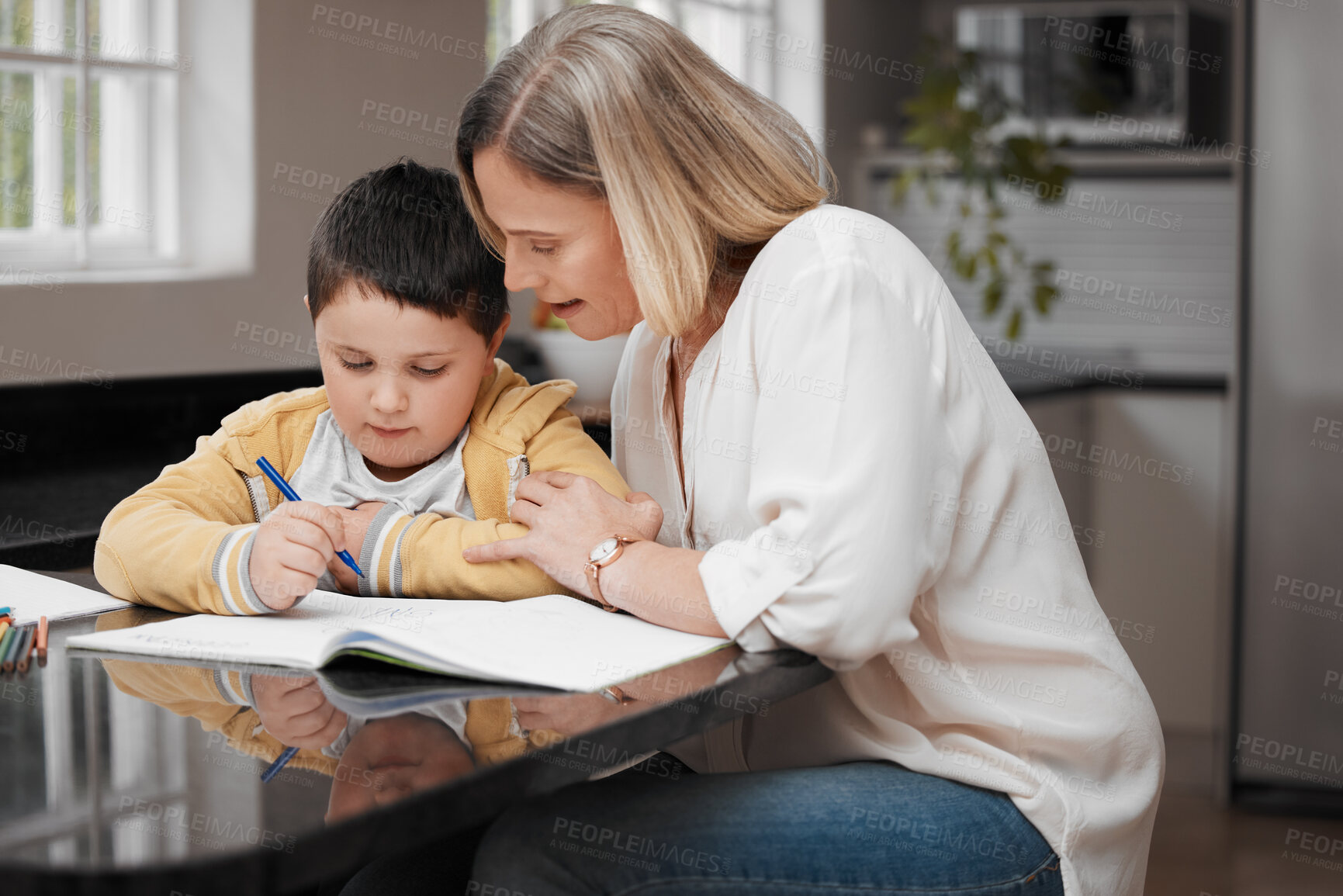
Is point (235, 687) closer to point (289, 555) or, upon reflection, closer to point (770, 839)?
point (289, 555)

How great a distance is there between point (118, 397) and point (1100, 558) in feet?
7.99

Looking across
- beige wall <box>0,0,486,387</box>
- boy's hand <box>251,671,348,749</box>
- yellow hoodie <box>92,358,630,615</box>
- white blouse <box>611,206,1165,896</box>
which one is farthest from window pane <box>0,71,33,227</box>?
boy's hand <box>251,671,348,749</box>

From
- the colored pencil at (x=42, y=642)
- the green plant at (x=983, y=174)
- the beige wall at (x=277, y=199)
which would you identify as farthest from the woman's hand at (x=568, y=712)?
the green plant at (x=983, y=174)

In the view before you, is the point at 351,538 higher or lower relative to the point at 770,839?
higher

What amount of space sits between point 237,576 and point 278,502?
24 cm

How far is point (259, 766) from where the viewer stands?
70 centimetres

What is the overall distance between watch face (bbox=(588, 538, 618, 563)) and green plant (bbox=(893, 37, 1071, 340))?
3086 mm

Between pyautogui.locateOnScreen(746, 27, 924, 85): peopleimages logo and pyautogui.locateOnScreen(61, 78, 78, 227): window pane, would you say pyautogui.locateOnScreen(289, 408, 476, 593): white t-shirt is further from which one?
pyautogui.locateOnScreen(746, 27, 924, 85): peopleimages logo

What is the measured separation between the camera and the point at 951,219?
4191 millimetres

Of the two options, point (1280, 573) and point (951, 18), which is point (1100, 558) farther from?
point (951, 18)

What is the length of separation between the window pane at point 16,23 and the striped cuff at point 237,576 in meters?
1.60

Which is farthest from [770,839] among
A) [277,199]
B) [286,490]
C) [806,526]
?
Answer: [277,199]

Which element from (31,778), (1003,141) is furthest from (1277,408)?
(31,778)

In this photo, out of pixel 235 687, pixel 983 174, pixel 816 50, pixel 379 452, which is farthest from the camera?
pixel 816 50
